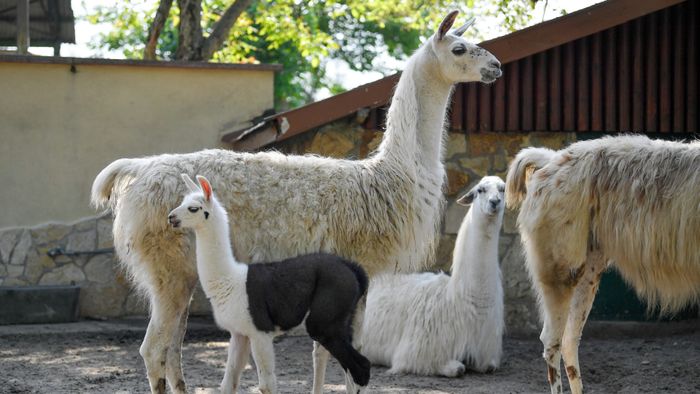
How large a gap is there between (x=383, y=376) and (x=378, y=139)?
2379mm

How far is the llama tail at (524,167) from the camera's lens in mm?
6078

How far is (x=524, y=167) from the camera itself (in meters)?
6.13

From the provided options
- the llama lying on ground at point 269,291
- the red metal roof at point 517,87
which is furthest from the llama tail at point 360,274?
the red metal roof at point 517,87

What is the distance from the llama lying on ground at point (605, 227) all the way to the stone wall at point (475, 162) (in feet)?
8.75

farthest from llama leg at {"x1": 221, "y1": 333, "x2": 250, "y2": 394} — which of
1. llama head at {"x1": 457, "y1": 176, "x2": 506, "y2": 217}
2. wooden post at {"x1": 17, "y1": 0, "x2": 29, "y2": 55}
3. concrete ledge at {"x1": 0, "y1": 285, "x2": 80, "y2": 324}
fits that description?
wooden post at {"x1": 17, "y1": 0, "x2": 29, "y2": 55}

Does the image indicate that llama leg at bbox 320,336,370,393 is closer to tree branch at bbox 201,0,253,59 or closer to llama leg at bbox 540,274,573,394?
llama leg at bbox 540,274,573,394

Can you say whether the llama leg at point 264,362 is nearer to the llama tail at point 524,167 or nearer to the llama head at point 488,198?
the llama tail at point 524,167

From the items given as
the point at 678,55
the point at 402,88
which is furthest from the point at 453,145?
the point at 402,88

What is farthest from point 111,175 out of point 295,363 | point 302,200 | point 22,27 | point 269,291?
point 22,27

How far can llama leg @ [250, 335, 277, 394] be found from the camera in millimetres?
4977

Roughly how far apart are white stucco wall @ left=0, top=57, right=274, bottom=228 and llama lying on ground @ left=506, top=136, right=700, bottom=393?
4275 millimetres

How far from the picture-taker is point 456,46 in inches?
234

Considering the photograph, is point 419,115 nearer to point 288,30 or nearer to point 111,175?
point 111,175

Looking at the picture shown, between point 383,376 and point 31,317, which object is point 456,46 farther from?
point 31,317
